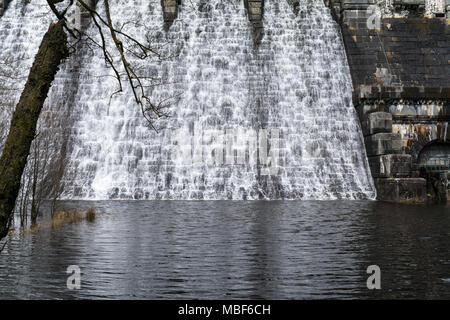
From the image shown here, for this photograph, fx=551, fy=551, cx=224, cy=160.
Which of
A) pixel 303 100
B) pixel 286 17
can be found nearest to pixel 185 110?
pixel 303 100

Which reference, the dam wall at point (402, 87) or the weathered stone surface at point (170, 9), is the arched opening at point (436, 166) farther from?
the weathered stone surface at point (170, 9)

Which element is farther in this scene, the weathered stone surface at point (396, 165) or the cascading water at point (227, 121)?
the cascading water at point (227, 121)

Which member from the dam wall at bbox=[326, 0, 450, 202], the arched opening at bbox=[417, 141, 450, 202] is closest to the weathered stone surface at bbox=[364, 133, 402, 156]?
the dam wall at bbox=[326, 0, 450, 202]

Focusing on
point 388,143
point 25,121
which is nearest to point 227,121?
point 388,143

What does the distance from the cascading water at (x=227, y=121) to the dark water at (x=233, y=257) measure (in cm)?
856

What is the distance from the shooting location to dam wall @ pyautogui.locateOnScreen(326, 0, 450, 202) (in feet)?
78.6

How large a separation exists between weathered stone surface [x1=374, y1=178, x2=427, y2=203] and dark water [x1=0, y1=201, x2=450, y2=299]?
754 cm

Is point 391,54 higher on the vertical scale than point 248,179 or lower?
higher

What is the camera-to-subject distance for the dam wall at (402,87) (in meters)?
24.0

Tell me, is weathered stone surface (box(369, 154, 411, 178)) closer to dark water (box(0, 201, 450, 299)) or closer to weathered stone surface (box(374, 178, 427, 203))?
weathered stone surface (box(374, 178, 427, 203))

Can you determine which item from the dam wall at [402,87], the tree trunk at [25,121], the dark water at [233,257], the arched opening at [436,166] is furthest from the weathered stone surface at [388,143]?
the tree trunk at [25,121]

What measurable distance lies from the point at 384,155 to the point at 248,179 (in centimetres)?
603
